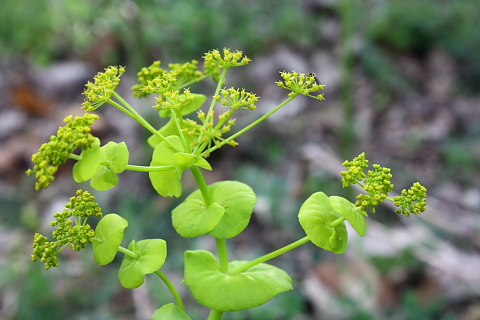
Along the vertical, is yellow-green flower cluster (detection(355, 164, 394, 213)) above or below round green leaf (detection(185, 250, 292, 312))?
above

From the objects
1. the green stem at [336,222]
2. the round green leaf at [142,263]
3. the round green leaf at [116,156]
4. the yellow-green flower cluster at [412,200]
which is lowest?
the round green leaf at [142,263]

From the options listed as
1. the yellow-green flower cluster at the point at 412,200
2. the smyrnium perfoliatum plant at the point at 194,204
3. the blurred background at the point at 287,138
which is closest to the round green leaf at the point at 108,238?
the smyrnium perfoliatum plant at the point at 194,204

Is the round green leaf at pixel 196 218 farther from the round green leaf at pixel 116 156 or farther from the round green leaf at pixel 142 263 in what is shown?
the round green leaf at pixel 116 156

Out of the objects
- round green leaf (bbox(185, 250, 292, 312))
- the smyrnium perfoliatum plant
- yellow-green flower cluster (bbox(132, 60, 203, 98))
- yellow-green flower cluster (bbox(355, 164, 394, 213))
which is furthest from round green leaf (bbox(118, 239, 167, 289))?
yellow-green flower cluster (bbox(355, 164, 394, 213))

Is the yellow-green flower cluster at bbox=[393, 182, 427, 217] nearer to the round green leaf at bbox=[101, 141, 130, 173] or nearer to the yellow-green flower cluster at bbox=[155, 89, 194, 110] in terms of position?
the yellow-green flower cluster at bbox=[155, 89, 194, 110]

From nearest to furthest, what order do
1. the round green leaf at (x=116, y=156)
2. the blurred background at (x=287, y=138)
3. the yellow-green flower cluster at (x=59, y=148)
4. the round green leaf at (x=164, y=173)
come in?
1. the yellow-green flower cluster at (x=59, y=148)
2. the round green leaf at (x=116, y=156)
3. the round green leaf at (x=164, y=173)
4. the blurred background at (x=287, y=138)

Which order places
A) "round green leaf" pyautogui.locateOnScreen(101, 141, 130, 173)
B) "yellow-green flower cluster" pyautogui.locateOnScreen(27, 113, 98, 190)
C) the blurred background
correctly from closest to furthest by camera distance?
"yellow-green flower cluster" pyautogui.locateOnScreen(27, 113, 98, 190) < "round green leaf" pyautogui.locateOnScreen(101, 141, 130, 173) < the blurred background

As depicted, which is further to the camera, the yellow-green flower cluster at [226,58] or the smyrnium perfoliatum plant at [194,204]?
the yellow-green flower cluster at [226,58]

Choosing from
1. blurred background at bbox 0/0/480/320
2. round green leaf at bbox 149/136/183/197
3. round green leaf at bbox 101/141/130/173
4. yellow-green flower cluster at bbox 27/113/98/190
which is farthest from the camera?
blurred background at bbox 0/0/480/320
